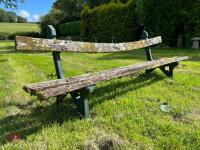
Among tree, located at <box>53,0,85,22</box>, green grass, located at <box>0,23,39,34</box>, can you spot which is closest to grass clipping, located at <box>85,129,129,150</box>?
tree, located at <box>53,0,85,22</box>

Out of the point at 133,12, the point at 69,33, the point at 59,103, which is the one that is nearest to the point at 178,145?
the point at 59,103

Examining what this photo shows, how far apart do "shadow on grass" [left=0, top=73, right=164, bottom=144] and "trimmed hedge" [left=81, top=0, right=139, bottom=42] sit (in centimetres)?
1407

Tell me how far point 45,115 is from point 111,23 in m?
17.3

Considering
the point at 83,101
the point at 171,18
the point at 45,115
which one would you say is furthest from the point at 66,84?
the point at 171,18

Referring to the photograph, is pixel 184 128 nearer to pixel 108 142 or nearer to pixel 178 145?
pixel 178 145

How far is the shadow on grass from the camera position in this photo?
416cm

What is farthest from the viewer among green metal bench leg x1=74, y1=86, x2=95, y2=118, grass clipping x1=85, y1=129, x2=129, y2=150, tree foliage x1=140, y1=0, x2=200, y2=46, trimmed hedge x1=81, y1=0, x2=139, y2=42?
trimmed hedge x1=81, y1=0, x2=139, y2=42

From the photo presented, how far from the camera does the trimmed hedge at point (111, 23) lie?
19828 millimetres

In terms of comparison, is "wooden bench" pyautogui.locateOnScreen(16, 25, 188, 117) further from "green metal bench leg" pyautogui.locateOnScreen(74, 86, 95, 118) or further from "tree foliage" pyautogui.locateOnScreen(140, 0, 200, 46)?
"tree foliage" pyautogui.locateOnScreen(140, 0, 200, 46)

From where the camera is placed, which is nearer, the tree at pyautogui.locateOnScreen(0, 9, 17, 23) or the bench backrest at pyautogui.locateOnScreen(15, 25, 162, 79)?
the bench backrest at pyautogui.locateOnScreen(15, 25, 162, 79)

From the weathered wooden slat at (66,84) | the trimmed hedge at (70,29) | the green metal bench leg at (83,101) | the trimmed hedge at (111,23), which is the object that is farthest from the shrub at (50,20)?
the green metal bench leg at (83,101)

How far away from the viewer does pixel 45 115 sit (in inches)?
184

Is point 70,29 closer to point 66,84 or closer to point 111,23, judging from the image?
point 111,23

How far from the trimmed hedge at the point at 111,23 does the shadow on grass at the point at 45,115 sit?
1407 cm
